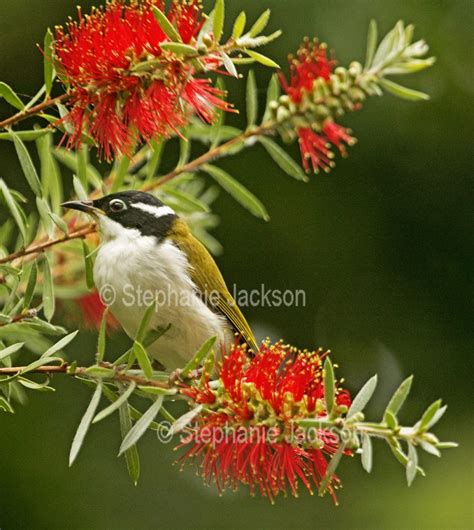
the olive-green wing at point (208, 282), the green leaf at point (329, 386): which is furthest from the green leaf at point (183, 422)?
the olive-green wing at point (208, 282)

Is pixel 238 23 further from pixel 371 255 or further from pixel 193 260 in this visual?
pixel 371 255

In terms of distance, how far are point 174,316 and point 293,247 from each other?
1.75m

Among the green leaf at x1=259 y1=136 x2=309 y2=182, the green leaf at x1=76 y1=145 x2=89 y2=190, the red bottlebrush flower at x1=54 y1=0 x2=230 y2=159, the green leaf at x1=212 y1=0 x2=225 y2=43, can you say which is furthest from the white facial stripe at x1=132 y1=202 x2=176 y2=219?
the green leaf at x1=212 y1=0 x2=225 y2=43

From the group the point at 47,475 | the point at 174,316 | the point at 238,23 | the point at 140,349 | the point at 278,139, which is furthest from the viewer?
the point at 278,139

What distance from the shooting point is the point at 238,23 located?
2246mm

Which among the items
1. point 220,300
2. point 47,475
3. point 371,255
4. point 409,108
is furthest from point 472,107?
point 47,475

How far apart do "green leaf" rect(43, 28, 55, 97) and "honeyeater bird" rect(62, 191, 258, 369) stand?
2.51 feet

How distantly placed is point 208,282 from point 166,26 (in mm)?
1666

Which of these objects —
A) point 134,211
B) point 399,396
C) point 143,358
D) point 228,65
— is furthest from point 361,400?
point 134,211

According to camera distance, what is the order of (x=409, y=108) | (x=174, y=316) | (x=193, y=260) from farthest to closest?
(x=409, y=108)
(x=193, y=260)
(x=174, y=316)

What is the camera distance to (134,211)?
3326mm

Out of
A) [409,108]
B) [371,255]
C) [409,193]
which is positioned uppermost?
[409,108]

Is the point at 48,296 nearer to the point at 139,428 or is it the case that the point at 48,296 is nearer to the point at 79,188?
the point at 79,188

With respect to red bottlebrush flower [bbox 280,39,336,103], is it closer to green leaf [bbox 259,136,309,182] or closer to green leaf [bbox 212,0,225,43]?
green leaf [bbox 259,136,309,182]
